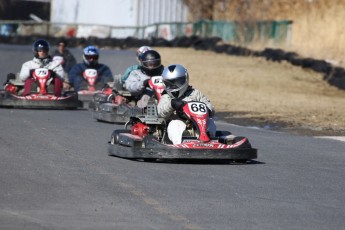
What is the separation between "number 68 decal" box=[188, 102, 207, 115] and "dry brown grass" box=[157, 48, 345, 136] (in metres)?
6.01

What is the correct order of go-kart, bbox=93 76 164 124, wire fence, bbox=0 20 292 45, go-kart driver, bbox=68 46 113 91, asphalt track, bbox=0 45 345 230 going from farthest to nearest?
wire fence, bbox=0 20 292 45, go-kart driver, bbox=68 46 113 91, go-kart, bbox=93 76 164 124, asphalt track, bbox=0 45 345 230

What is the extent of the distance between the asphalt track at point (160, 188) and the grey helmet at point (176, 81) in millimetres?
946

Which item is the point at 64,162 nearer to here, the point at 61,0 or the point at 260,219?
the point at 260,219

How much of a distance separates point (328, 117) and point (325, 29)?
13261mm

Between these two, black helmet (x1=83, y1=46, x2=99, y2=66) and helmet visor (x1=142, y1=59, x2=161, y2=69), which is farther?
black helmet (x1=83, y1=46, x2=99, y2=66)

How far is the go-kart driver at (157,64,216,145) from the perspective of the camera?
11.8m

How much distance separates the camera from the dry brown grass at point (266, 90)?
20.3 m

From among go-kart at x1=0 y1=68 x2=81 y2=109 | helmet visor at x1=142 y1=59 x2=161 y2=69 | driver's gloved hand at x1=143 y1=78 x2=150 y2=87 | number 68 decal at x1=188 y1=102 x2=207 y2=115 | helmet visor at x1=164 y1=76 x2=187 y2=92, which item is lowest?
go-kart at x1=0 y1=68 x2=81 y2=109

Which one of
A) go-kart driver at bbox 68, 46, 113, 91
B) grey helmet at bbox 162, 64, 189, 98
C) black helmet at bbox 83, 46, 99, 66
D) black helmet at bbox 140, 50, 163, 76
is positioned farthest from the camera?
go-kart driver at bbox 68, 46, 113, 91

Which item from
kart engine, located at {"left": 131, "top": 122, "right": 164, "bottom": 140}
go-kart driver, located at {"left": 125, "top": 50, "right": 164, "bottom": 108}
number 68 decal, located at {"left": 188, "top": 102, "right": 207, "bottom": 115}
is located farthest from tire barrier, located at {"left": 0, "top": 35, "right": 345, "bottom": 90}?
number 68 decal, located at {"left": 188, "top": 102, "right": 207, "bottom": 115}

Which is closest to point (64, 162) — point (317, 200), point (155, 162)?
point (155, 162)

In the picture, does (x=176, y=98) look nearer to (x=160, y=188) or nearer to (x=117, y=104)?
(x=160, y=188)

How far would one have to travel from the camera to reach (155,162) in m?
11.6

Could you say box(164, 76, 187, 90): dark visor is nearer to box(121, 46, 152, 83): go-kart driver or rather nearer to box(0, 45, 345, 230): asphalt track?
box(0, 45, 345, 230): asphalt track
